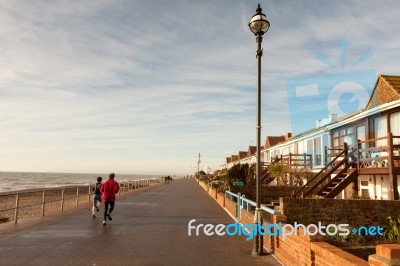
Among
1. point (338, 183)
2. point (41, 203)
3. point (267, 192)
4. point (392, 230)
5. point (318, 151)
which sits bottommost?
point (392, 230)

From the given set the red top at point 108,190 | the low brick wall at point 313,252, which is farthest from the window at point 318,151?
the low brick wall at point 313,252

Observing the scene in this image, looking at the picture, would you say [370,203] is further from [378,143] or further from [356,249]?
[378,143]

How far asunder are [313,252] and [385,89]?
16001 millimetres

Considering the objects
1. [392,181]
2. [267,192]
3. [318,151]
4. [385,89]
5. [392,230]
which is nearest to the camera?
[392,230]

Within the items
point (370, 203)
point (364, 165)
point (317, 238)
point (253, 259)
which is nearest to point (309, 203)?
point (370, 203)

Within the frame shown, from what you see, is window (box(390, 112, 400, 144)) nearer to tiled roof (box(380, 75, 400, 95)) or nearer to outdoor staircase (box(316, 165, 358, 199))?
tiled roof (box(380, 75, 400, 95))

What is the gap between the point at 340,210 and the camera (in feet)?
40.7

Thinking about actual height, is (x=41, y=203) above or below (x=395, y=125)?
below

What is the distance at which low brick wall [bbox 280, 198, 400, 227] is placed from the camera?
1224 cm

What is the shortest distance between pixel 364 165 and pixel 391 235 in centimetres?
491

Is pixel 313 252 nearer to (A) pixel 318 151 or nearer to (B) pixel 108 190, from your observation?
(B) pixel 108 190

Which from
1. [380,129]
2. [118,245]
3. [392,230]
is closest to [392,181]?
[392,230]

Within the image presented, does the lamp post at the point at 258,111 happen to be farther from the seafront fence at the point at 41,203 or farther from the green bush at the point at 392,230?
the seafront fence at the point at 41,203

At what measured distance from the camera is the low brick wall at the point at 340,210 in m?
12.2
